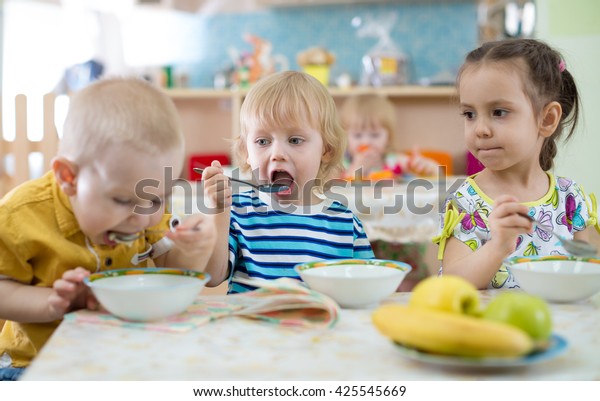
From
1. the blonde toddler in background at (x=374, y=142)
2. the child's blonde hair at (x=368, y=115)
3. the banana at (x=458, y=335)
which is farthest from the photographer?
the child's blonde hair at (x=368, y=115)

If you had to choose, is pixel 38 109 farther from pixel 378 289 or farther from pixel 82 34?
pixel 378 289

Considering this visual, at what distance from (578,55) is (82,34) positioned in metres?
2.49

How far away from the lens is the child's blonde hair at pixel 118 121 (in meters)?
0.85

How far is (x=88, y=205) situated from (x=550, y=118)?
83 centimetres

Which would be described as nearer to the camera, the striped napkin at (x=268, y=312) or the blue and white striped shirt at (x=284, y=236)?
the striped napkin at (x=268, y=312)

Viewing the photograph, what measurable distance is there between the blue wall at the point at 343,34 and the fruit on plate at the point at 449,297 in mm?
2714

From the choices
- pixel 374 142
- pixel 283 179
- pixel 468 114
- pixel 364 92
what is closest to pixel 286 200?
pixel 283 179

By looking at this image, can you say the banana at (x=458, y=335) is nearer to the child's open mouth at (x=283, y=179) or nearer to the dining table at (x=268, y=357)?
the dining table at (x=268, y=357)

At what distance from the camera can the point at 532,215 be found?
1.22 metres

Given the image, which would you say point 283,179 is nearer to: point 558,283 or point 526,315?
point 558,283

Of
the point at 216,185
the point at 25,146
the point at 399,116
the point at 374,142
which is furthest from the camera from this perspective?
the point at 399,116

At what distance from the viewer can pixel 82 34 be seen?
11.7 feet

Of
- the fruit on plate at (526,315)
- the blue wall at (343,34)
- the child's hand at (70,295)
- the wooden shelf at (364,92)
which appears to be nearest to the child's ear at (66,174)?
the child's hand at (70,295)
